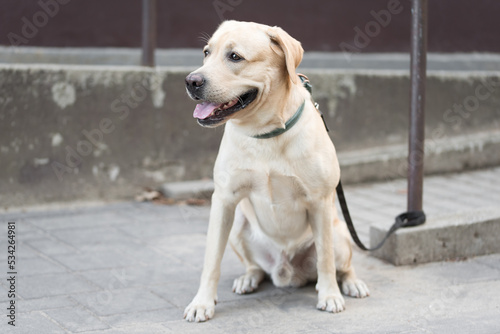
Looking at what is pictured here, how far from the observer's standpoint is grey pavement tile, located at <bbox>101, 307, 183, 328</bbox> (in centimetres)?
356

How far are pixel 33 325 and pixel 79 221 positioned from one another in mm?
2151

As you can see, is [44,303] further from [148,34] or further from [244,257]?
[148,34]

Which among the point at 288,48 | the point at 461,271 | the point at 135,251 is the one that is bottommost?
the point at 135,251

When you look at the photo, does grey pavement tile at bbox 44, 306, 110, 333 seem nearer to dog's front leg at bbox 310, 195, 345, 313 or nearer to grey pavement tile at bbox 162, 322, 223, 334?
grey pavement tile at bbox 162, 322, 223, 334

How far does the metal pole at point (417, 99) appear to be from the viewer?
Answer: 4.47 metres

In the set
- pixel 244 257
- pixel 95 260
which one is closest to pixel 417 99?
pixel 244 257

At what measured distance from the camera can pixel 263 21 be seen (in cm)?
791

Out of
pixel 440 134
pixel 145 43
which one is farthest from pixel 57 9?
pixel 440 134

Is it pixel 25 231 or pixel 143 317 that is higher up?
pixel 143 317

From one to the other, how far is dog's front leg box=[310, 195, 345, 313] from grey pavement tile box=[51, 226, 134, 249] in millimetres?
1780

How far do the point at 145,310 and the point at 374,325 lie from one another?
1.23 meters

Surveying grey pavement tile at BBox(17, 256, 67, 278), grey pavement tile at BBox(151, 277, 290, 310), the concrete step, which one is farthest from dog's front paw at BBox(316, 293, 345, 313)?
grey pavement tile at BBox(17, 256, 67, 278)

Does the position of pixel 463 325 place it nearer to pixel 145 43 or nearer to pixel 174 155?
pixel 174 155

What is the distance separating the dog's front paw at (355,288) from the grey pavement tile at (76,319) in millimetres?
1400
